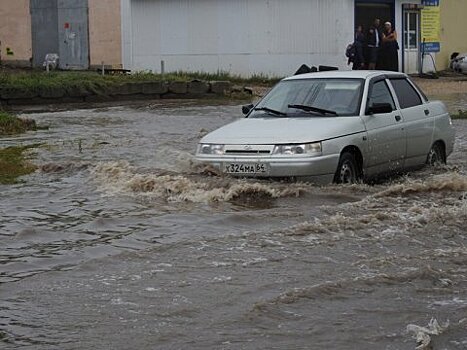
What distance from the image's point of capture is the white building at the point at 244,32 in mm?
33281

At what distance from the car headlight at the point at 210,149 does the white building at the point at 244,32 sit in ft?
73.9

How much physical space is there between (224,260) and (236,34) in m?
27.0

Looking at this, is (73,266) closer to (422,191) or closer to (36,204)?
(36,204)

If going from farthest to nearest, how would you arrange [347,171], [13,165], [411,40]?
1. [411,40]
2. [13,165]
3. [347,171]

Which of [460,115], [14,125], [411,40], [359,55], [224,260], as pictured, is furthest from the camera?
[411,40]

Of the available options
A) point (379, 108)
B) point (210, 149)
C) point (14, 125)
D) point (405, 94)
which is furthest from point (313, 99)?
point (14, 125)

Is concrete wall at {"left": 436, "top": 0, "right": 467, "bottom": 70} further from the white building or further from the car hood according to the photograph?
the car hood

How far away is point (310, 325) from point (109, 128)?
13027 mm

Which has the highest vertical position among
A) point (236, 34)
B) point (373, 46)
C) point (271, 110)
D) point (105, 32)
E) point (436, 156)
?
point (105, 32)

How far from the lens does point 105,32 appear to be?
3616 cm

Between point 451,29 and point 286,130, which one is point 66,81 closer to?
point 286,130

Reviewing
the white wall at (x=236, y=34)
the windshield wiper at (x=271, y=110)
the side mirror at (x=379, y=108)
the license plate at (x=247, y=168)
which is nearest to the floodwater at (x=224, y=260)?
the license plate at (x=247, y=168)

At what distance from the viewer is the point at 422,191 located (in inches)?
422

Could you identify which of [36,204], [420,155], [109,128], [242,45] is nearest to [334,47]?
[242,45]
